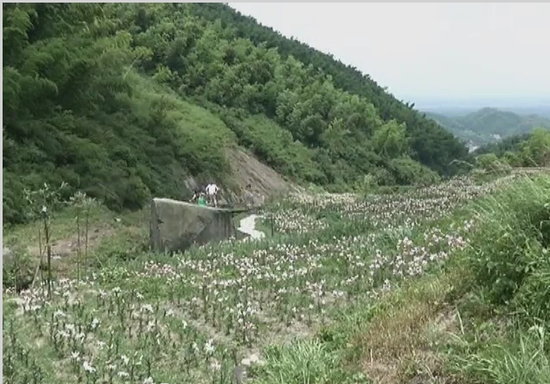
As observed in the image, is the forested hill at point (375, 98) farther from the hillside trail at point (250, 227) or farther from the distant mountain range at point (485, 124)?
the distant mountain range at point (485, 124)

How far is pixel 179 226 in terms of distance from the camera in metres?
16.0

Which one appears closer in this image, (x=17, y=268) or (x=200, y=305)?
(x=200, y=305)

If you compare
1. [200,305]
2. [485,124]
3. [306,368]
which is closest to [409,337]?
[306,368]

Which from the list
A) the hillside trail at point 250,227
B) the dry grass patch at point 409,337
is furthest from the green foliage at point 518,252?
the hillside trail at point 250,227

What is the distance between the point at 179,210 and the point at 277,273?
22.0 feet

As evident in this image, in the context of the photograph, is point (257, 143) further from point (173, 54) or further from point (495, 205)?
point (495, 205)

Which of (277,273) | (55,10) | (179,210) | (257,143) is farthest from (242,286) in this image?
(257,143)

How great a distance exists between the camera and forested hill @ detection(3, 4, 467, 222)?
1920cm

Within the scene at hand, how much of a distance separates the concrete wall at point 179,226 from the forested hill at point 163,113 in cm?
345

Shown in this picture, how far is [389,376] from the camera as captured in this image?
4469mm

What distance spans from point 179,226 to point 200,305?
7.69m

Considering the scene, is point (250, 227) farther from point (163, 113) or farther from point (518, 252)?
point (518, 252)

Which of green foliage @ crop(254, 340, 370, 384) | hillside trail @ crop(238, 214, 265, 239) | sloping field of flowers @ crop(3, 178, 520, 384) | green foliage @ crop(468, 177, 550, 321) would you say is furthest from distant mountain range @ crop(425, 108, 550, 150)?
green foliage @ crop(254, 340, 370, 384)

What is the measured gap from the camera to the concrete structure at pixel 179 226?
15.9 m
